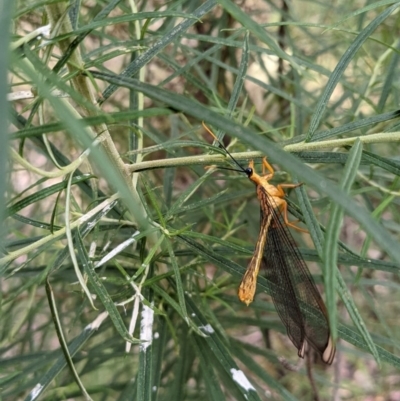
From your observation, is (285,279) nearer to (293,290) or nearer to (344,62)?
(293,290)

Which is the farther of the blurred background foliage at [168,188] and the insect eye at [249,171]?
the insect eye at [249,171]

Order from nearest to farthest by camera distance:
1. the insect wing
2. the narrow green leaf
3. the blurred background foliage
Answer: the blurred background foliage < the narrow green leaf < the insect wing

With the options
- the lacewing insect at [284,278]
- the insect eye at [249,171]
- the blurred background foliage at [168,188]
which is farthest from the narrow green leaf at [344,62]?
the insect eye at [249,171]

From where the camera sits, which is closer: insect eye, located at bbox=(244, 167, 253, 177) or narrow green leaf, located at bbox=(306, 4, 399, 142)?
narrow green leaf, located at bbox=(306, 4, 399, 142)

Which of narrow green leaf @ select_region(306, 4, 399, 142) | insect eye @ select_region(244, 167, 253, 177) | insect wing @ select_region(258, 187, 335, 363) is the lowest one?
insect wing @ select_region(258, 187, 335, 363)

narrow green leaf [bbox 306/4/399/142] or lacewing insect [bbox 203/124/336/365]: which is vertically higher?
narrow green leaf [bbox 306/4/399/142]

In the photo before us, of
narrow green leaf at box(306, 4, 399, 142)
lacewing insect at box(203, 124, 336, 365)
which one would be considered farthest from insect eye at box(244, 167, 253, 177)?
narrow green leaf at box(306, 4, 399, 142)

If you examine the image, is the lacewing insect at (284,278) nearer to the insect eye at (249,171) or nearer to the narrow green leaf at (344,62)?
the insect eye at (249,171)

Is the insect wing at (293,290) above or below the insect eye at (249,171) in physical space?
below

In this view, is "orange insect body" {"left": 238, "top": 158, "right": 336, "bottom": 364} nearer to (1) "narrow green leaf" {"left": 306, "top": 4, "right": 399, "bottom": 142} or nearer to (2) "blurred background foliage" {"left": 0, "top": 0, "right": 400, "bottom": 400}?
(2) "blurred background foliage" {"left": 0, "top": 0, "right": 400, "bottom": 400}
